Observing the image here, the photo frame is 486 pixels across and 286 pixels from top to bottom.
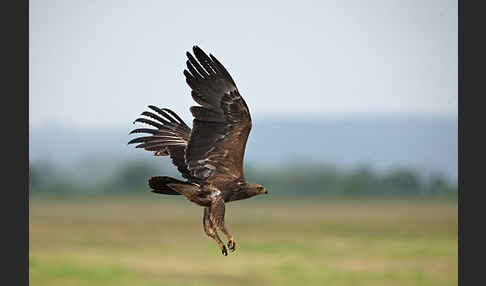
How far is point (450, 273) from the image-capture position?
4038 cm

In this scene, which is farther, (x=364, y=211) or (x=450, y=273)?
(x=364, y=211)

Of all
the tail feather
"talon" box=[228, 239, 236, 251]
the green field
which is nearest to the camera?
"talon" box=[228, 239, 236, 251]

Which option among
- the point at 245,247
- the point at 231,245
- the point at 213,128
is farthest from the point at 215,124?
the point at 245,247

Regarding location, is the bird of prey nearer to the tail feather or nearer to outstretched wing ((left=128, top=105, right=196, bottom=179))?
the tail feather

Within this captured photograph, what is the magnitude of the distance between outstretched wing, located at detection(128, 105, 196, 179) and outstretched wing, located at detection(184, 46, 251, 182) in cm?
85

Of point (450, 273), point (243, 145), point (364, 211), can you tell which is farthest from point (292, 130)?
point (243, 145)

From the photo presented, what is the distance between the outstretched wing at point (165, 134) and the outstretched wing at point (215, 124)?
2.80 ft

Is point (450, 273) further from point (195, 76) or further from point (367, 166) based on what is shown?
point (367, 166)

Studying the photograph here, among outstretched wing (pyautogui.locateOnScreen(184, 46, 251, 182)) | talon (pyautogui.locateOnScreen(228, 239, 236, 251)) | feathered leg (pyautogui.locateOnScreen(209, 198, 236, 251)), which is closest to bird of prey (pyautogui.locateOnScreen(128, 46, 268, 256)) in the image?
outstretched wing (pyautogui.locateOnScreen(184, 46, 251, 182))

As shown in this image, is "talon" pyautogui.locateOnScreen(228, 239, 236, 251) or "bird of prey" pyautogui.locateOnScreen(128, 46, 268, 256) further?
"bird of prey" pyautogui.locateOnScreen(128, 46, 268, 256)

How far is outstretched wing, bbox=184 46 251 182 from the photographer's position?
8.59m

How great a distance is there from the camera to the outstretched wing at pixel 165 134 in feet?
32.0

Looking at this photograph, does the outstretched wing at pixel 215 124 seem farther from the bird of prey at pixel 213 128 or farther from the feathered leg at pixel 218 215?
the feathered leg at pixel 218 215

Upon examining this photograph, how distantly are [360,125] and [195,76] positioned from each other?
105m
